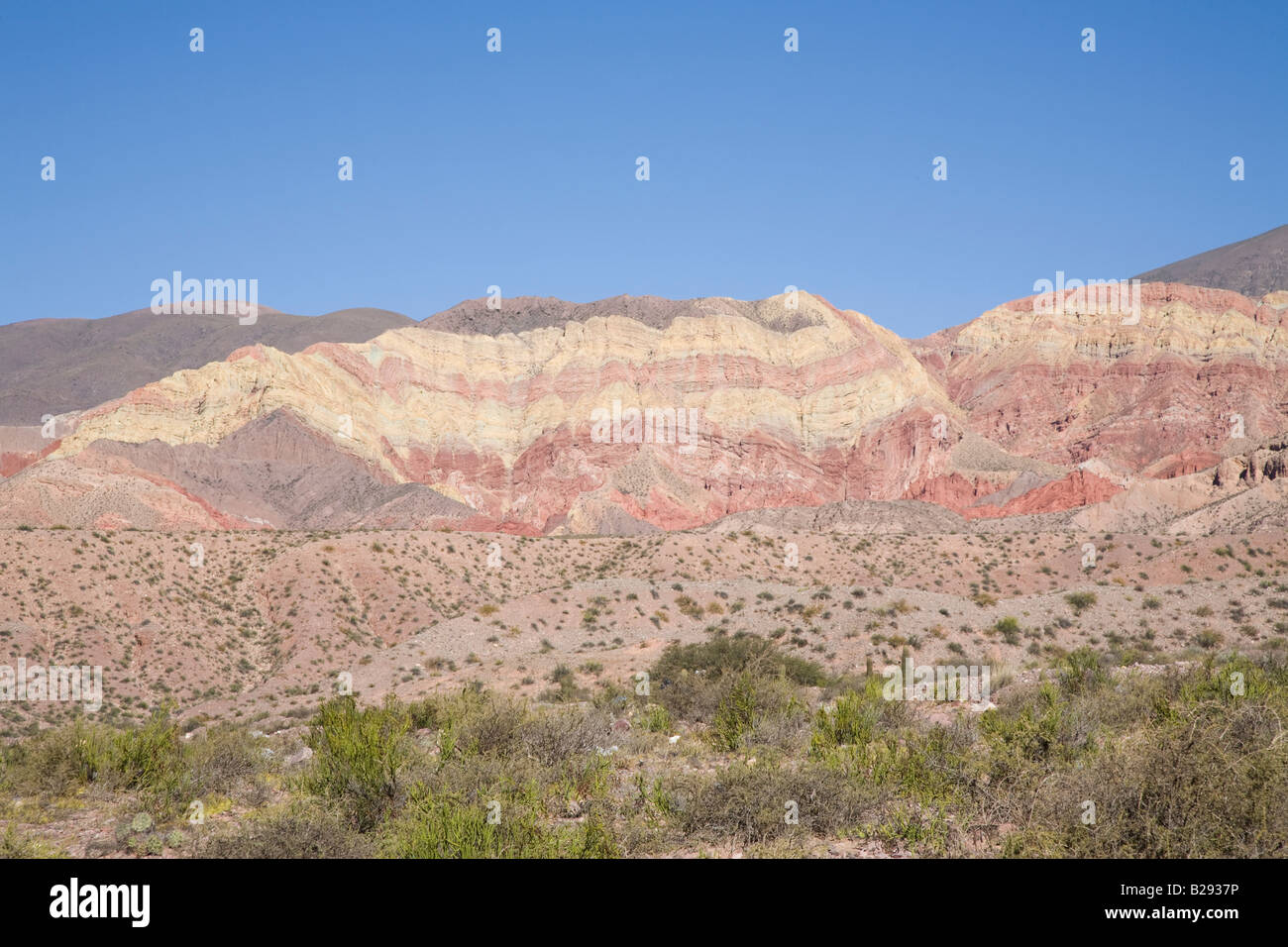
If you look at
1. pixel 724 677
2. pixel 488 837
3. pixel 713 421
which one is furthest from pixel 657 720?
pixel 713 421

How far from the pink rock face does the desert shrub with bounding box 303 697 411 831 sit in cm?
6132

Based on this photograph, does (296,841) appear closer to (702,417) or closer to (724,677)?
(724,677)

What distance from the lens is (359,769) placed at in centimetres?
893

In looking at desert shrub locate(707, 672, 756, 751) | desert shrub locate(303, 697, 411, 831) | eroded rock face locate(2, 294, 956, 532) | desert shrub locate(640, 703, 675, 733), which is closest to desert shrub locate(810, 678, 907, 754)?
desert shrub locate(707, 672, 756, 751)

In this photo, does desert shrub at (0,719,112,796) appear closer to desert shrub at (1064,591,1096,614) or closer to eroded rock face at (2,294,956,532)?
desert shrub at (1064,591,1096,614)

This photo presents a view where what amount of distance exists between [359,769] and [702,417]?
3595 inches

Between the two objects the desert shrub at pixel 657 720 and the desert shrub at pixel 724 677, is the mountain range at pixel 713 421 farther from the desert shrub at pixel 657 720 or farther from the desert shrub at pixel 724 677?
the desert shrub at pixel 657 720

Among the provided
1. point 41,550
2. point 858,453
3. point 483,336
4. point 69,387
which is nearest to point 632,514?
point 858,453

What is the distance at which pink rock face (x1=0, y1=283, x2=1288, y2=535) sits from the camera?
267ft

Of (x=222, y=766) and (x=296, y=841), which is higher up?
(x=296, y=841)
